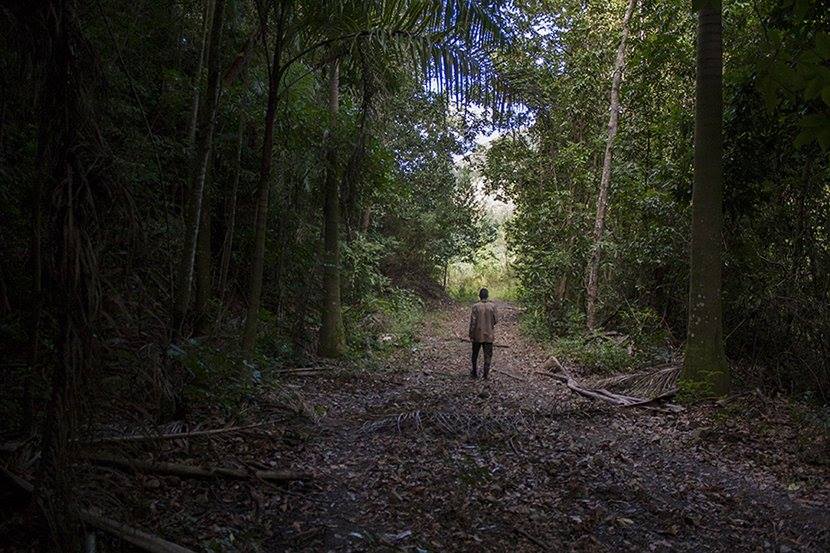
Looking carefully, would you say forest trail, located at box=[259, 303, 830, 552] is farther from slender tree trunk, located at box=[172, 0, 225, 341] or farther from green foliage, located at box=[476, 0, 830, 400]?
green foliage, located at box=[476, 0, 830, 400]

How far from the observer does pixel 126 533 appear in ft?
9.37

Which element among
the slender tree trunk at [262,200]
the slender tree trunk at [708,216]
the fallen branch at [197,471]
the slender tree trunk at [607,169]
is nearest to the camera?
the fallen branch at [197,471]

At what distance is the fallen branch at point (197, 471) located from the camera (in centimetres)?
365

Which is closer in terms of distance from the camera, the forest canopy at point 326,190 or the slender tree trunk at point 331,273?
the forest canopy at point 326,190

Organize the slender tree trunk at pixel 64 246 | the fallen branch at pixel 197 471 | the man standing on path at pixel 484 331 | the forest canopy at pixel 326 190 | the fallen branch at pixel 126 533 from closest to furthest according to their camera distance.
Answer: the slender tree trunk at pixel 64 246
the forest canopy at pixel 326 190
the fallen branch at pixel 126 533
the fallen branch at pixel 197 471
the man standing on path at pixel 484 331

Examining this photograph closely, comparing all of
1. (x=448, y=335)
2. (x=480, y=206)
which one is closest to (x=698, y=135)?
(x=448, y=335)

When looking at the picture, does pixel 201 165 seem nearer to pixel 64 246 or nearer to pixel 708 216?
pixel 64 246

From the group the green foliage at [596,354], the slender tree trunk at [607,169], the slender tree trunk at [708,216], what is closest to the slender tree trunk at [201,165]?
the slender tree trunk at [708,216]

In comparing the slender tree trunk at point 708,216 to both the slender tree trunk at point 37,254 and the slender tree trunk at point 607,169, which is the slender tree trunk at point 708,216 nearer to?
the slender tree trunk at point 607,169

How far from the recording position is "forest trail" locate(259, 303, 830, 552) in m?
3.82

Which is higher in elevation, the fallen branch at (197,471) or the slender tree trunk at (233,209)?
the slender tree trunk at (233,209)

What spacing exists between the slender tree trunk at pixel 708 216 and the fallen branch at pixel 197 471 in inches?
212

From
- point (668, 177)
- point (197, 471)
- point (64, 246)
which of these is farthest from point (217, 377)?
point (668, 177)

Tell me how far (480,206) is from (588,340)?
→ 13.5 metres
